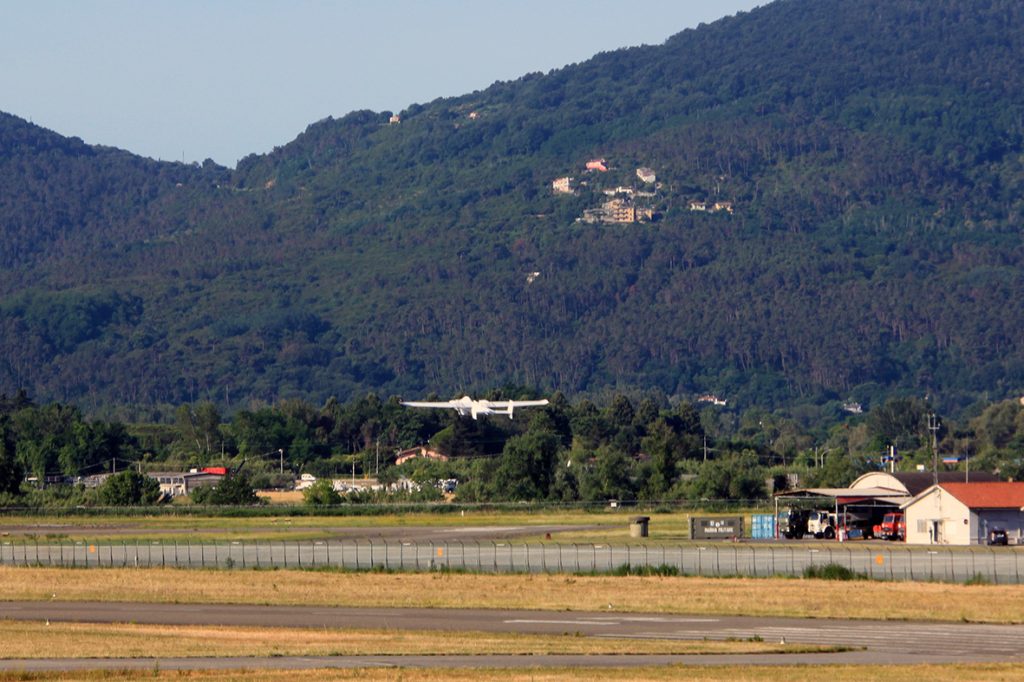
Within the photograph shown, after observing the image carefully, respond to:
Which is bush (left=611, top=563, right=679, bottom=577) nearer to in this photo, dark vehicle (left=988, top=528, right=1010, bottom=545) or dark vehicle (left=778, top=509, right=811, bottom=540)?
dark vehicle (left=988, top=528, right=1010, bottom=545)

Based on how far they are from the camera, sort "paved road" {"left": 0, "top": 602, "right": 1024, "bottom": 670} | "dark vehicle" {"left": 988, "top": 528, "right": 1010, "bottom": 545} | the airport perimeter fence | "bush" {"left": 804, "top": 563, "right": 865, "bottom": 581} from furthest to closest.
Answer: "dark vehicle" {"left": 988, "top": 528, "right": 1010, "bottom": 545} → the airport perimeter fence → "bush" {"left": 804, "top": 563, "right": 865, "bottom": 581} → "paved road" {"left": 0, "top": 602, "right": 1024, "bottom": 670}

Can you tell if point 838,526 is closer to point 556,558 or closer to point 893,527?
point 893,527

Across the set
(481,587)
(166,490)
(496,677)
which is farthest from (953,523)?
(166,490)

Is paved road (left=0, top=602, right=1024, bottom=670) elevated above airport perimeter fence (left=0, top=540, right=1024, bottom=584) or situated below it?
above

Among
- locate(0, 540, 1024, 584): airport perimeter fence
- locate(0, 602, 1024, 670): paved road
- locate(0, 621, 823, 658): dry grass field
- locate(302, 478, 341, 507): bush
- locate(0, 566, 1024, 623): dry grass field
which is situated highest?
locate(0, 621, 823, 658): dry grass field

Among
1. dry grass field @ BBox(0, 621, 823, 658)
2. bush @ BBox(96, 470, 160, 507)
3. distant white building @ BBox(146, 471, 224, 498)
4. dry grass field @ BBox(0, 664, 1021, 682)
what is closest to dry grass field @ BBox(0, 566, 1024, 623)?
dry grass field @ BBox(0, 621, 823, 658)

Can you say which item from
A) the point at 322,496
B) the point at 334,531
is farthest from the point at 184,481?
the point at 334,531

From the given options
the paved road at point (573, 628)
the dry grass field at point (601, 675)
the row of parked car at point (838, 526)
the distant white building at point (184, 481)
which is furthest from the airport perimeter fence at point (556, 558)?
the distant white building at point (184, 481)
